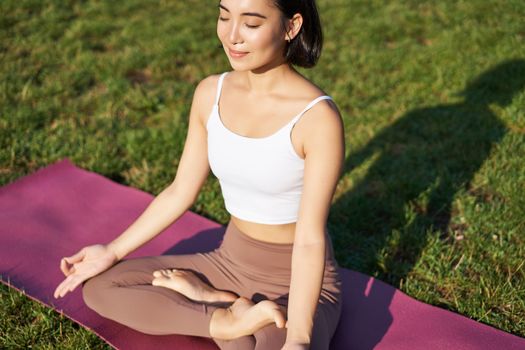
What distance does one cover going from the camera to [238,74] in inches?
105

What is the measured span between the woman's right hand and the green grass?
0.30 metres

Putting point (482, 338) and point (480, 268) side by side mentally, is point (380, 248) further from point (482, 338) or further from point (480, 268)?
point (482, 338)

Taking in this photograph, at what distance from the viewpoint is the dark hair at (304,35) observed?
2289mm

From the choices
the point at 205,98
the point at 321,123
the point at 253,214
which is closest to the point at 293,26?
the point at 321,123

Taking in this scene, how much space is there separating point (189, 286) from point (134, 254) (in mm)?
906

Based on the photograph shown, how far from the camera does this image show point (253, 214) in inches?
101

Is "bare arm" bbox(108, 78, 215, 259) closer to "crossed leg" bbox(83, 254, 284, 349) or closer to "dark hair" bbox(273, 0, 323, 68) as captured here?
"crossed leg" bbox(83, 254, 284, 349)

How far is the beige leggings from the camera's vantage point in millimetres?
2500

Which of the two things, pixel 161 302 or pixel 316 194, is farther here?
pixel 161 302

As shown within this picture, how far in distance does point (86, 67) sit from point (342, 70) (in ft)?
7.59

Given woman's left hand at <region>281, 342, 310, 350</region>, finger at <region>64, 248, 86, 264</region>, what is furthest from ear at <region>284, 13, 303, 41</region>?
finger at <region>64, 248, 86, 264</region>

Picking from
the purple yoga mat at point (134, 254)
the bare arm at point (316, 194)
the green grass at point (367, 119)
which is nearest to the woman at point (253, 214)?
the bare arm at point (316, 194)

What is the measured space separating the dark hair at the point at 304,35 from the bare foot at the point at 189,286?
38.6 inches

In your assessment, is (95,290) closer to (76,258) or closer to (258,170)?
(76,258)
